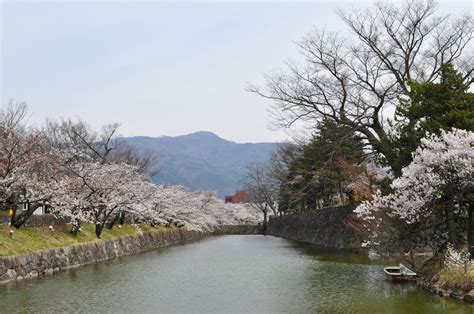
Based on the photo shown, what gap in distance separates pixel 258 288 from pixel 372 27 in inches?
616

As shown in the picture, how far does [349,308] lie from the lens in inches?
562

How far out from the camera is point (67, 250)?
24969 millimetres

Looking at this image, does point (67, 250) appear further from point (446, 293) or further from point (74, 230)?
point (446, 293)

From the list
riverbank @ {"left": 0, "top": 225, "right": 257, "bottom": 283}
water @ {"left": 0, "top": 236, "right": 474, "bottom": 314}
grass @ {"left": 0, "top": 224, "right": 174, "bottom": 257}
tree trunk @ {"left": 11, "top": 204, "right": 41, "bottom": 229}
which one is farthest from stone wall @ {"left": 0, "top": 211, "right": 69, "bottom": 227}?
water @ {"left": 0, "top": 236, "right": 474, "bottom": 314}

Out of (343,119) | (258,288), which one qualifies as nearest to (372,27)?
(343,119)

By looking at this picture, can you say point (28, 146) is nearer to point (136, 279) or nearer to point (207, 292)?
point (136, 279)

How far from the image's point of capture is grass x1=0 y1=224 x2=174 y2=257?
2064 cm

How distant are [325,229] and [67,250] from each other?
25.3 meters

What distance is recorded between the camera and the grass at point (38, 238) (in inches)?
813

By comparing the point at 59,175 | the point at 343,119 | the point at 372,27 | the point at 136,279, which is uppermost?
the point at 372,27

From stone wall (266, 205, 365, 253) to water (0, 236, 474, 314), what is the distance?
10.0 m

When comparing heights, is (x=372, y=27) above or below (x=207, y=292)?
above

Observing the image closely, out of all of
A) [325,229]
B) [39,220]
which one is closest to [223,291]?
[39,220]

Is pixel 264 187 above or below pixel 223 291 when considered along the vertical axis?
above
